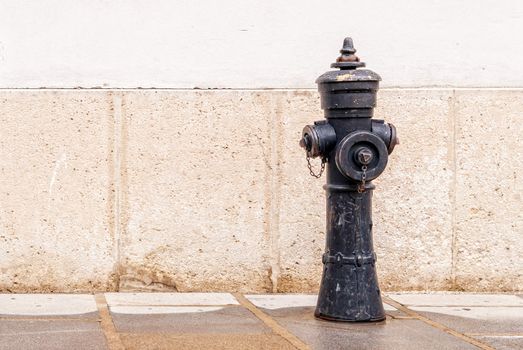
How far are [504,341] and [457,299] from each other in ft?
4.23

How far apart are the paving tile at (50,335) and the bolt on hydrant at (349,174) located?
1280 millimetres

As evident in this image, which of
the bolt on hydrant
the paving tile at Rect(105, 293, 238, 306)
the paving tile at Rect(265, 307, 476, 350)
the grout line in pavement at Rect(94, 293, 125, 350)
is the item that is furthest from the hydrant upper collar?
the grout line in pavement at Rect(94, 293, 125, 350)

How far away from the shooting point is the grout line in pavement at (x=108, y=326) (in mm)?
4426

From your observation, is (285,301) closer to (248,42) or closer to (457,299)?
(457,299)

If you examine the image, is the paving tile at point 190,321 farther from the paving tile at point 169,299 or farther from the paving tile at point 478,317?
the paving tile at point 478,317

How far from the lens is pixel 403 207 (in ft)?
20.3

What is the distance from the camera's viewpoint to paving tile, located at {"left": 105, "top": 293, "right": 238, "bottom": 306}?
5703 millimetres

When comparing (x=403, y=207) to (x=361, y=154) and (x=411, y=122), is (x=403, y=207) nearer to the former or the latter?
(x=411, y=122)

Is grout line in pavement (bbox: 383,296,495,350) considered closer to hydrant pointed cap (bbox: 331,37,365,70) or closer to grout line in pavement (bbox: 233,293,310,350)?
grout line in pavement (bbox: 233,293,310,350)

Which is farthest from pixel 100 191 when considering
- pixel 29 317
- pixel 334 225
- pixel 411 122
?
pixel 411 122

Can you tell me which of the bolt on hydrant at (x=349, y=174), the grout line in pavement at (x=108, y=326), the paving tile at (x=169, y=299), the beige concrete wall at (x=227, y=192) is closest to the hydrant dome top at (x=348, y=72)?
the bolt on hydrant at (x=349, y=174)

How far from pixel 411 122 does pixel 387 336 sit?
5.89 ft

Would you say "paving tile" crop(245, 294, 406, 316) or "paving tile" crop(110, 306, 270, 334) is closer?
"paving tile" crop(110, 306, 270, 334)

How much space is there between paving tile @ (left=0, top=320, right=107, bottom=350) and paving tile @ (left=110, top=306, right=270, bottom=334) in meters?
0.18
